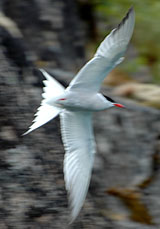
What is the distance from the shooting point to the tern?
427cm

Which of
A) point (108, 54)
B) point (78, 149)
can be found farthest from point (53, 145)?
point (108, 54)

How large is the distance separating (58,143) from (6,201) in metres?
0.94

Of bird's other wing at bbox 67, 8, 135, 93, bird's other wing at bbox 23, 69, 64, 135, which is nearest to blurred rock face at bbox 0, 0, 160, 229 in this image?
bird's other wing at bbox 23, 69, 64, 135

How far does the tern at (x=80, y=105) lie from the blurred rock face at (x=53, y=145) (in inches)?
13.4

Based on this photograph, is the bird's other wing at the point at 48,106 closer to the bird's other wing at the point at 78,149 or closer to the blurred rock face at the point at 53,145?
the bird's other wing at the point at 78,149

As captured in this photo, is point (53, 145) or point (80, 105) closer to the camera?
point (80, 105)

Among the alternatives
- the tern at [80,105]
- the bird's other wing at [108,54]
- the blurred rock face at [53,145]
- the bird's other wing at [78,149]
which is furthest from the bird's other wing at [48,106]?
the blurred rock face at [53,145]

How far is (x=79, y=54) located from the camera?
7355 mm

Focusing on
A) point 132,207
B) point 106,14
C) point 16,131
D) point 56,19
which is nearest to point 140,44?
point 106,14

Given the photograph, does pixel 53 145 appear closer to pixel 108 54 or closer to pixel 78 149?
pixel 78 149

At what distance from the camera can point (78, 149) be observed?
4.79m

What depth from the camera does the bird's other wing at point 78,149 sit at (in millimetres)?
4645

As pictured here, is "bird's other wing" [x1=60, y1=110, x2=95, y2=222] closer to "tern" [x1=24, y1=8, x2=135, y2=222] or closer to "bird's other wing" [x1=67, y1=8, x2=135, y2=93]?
"tern" [x1=24, y1=8, x2=135, y2=222]

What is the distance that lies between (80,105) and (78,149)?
0.40 metres
